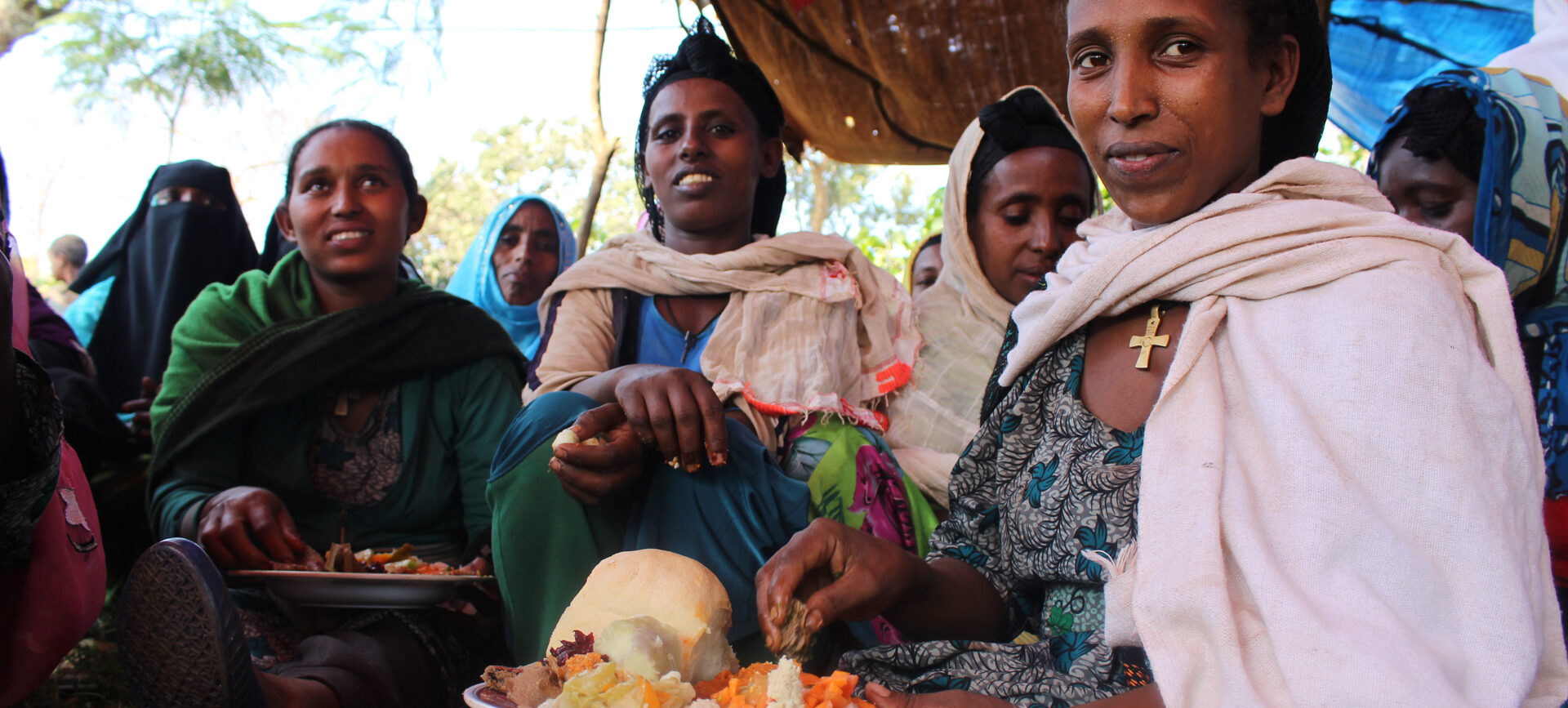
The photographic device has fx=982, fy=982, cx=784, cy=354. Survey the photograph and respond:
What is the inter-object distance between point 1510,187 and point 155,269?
5147 mm

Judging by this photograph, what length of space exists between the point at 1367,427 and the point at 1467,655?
0.88ft

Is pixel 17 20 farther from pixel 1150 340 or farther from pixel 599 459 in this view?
pixel 1150 340

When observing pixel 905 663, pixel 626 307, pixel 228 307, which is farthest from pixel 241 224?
pixel 905 663

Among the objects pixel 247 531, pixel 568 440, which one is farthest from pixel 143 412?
pixel 568 440

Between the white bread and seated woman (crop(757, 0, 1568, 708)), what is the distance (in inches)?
4.1

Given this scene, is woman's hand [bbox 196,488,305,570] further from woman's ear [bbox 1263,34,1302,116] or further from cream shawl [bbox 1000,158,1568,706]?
woman's ear [bbox 1263,34,1302,116]

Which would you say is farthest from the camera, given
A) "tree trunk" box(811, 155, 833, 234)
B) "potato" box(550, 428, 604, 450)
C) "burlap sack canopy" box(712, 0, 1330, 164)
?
"tree trunk" box(811, 155, 833, 234)

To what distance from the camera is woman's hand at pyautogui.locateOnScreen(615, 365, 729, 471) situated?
1.92 metres

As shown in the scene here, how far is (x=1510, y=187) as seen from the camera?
8.29ft

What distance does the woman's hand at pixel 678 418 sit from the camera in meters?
1.92

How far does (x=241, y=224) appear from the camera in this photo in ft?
15.7

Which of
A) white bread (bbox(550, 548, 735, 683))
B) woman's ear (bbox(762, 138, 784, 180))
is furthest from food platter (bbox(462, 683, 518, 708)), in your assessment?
woman's ear (bbox(762, 138, 784, 180))

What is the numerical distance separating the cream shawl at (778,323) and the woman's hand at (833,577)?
1048 millimetres

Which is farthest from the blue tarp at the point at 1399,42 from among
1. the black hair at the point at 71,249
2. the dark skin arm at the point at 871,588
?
the black hair at the point at 71,249
